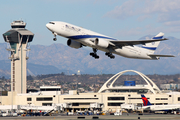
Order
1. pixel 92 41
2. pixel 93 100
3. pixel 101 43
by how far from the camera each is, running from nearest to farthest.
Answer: pixel 92 41
pixel 101 43
pixel 93 100

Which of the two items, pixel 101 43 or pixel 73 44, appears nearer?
pixel 101 43

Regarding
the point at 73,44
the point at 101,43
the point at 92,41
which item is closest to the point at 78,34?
the point at 92,41

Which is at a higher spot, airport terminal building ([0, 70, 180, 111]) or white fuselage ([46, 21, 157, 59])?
white fuselage ([46, 21, 157, 59])

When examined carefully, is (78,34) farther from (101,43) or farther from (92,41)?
(101,43)

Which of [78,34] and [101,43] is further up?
[78,34]

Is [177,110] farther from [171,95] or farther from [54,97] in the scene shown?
[54,97]

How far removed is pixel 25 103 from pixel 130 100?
50.7m

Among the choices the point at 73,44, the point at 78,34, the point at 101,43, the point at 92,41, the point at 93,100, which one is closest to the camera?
the point at 78,34

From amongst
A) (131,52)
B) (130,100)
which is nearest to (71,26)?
(131,52)

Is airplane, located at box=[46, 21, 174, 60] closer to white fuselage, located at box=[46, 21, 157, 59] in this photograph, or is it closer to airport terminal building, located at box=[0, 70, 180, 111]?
white fuselage, located at box=[46, 21, 157, 59]

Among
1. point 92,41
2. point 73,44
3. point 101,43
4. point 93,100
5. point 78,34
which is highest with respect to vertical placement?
point 78,34

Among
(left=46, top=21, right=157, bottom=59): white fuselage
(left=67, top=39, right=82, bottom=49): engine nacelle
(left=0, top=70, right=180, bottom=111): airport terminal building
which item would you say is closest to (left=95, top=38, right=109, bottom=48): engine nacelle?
(left=46, top=21, right=157, bottom=59): white fuselage

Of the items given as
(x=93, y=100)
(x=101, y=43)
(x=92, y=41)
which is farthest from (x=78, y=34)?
Answer: (x=93, y=100)

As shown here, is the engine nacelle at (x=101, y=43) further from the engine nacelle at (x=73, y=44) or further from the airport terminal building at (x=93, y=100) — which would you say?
the airport terminal building at (x=93, y=100)
